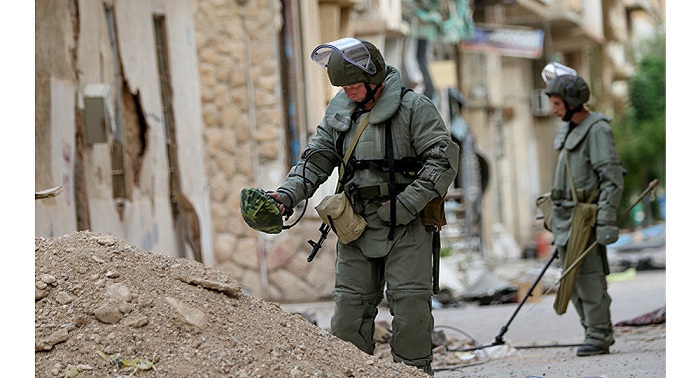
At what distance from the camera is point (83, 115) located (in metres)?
9.34

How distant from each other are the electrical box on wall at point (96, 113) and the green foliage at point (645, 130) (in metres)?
25.7

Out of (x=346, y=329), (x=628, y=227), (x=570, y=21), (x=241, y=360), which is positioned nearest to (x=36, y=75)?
(x=346, y=329)

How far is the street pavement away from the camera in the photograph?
7.82 m

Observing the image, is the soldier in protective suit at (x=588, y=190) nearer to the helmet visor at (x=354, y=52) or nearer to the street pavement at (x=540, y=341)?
the street pavement at (x=540, y=341)

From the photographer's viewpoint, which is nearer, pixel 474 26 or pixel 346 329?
pixel 346 329

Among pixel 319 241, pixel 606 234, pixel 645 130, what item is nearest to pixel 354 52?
pixel 319 241

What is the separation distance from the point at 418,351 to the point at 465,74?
21.8 meters

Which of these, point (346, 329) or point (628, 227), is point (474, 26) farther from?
point (346, 329)

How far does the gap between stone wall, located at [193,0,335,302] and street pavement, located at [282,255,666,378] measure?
0.69m

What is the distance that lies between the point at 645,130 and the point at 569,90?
30.4 meters

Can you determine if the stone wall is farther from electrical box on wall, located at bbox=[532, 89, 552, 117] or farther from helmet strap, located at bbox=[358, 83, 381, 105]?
electrical box on wall, located at bbox=[532, 89, 552, 117]

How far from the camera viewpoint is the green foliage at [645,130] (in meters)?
37.3

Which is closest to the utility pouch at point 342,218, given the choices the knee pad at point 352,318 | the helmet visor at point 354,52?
the knee pad at point 352,318

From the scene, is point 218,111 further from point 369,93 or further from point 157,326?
point 157,326
